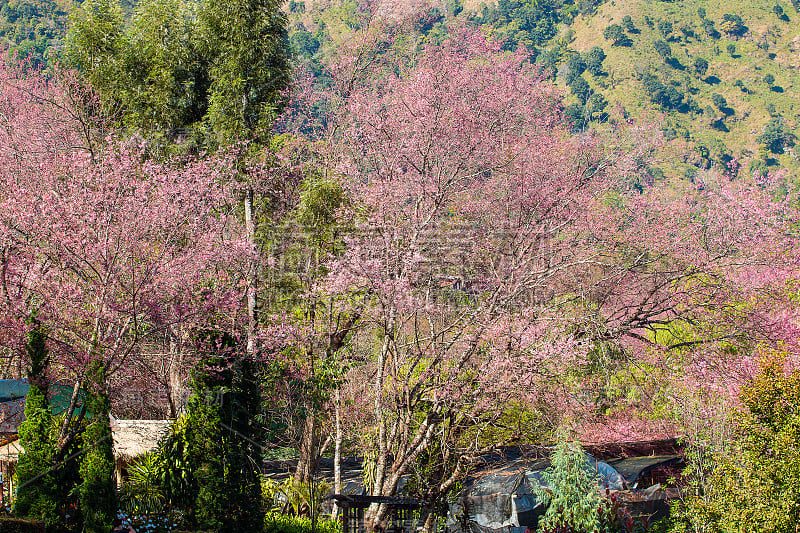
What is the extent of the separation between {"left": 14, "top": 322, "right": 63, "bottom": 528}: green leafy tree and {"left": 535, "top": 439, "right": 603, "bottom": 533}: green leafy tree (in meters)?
6.49

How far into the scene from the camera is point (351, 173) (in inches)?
468

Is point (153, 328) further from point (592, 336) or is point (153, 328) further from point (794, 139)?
point (794, 139)

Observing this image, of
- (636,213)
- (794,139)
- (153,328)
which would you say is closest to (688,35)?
(794,139)

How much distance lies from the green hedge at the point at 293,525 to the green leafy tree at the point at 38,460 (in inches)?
113

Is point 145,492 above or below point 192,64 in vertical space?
below

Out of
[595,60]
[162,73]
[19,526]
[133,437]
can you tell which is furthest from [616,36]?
[19,526]

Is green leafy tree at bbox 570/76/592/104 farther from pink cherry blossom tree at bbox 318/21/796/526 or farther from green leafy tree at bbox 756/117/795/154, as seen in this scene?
pink cherry blossom tree at bbox 318/21/796/526

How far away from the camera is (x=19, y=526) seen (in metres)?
8.01

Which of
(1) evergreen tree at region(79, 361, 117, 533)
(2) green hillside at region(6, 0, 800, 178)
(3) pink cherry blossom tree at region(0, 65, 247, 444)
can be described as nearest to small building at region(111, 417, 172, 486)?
(3) pink cherry blossom tree at region(0, 65, 247, 444)

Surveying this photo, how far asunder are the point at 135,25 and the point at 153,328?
954 centimetres

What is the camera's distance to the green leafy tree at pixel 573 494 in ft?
30.0

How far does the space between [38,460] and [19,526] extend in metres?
0.77

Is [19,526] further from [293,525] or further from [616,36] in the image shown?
[616,36]

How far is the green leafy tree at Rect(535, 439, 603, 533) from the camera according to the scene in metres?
9.15
